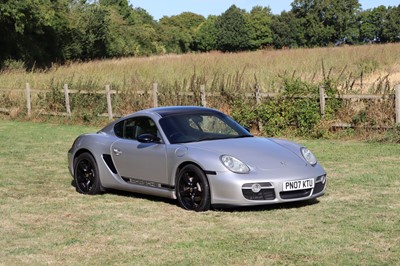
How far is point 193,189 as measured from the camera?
31.4 feet

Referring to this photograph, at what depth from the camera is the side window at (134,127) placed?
1063 centimetres

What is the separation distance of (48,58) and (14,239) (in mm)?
53586

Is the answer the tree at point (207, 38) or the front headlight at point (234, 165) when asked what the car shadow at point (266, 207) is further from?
the tree at point (207, 38)

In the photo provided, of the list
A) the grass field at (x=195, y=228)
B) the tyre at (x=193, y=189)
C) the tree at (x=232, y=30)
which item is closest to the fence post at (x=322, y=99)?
the grass field at (x=195, y=228)

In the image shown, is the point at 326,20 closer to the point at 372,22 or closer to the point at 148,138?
the point at 372,22

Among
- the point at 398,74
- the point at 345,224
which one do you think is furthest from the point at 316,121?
the point at 345,224

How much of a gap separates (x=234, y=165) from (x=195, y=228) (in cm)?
123

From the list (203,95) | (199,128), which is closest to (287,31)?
(203,95)

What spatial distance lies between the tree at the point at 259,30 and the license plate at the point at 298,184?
366ft

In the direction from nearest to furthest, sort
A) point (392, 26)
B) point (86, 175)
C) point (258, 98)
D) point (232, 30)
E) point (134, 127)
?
1. point (134, 127)
2. point (86, 175)
3. point (258, 98)
4. point (232, 30)
5. point (392, 26)

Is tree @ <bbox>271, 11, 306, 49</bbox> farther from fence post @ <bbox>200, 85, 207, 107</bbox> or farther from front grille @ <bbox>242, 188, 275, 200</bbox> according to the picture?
front grille @ <bbox>242, 188, 275, 200</bbox>

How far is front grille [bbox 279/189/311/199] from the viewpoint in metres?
9.29

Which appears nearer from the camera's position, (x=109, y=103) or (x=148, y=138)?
(x=148, y=138)

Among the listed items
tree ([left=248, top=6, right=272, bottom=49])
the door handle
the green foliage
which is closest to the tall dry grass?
the green foliage
